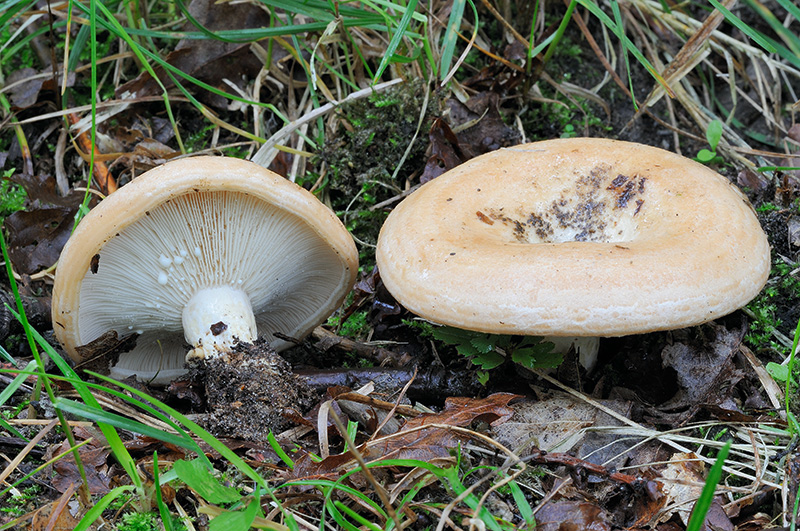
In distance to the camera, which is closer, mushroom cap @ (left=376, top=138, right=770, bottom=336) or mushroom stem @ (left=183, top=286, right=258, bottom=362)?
mushroom cap @ (left=376, top=138, right=770, bottom=336)

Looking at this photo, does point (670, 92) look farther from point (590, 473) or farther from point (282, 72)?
point (282, 72)

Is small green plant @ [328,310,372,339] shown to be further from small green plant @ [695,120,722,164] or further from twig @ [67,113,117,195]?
small green plant @ [695,120,722,164]

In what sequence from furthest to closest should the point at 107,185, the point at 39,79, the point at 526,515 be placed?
1. the point at 39,79
2. the point at 107,185
3. the point at 526,515

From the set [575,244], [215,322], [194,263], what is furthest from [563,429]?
[194,263]

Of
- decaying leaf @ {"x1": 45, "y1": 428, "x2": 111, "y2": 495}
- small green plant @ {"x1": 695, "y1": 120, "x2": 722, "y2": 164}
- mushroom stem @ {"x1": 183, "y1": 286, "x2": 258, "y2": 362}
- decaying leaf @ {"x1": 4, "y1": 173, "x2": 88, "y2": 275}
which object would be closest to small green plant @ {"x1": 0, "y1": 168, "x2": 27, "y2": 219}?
decaying leaf @ {"x1": 4, "y1": 173, "x2": 88, "y2": 275}

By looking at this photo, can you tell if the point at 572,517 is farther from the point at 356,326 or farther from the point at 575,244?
the point at 356,326

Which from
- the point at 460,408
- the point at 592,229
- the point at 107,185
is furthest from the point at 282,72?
the point at 460,408

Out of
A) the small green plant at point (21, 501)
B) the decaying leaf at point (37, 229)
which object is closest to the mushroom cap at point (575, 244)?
the small green plant at point (21, 501)

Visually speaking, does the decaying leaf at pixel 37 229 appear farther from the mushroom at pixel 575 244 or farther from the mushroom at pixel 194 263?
the mushroom at pixel 575 244
